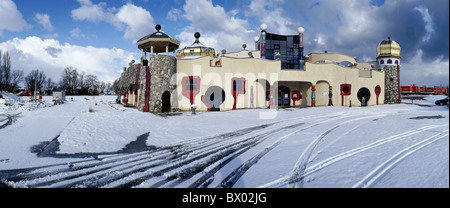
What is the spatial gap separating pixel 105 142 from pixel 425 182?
868 cm

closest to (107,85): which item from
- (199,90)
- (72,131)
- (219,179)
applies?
Answer: (199,90)

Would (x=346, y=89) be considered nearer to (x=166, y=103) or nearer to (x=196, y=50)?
(x=196, y=50)

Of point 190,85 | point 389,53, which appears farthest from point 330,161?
point 389,53

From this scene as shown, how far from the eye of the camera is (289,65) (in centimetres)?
2662

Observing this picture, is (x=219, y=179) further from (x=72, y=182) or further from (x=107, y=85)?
(x=107, y=85)

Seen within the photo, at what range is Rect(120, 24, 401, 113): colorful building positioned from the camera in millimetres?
19312

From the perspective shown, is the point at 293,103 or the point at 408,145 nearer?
the point at 408,145

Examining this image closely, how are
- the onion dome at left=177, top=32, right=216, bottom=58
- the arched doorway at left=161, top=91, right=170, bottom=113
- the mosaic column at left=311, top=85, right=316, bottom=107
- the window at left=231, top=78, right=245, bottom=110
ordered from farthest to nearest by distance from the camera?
1. the onion dome at left=177, top=32, right=216, bottom=58
2. the mosaic column at left=311, top=85, right=316, bottom=107
3. the window at left=231, top=78, right=245, bottom=110
4. the arched doorway at left=161, top=91, right=170, bottom=113

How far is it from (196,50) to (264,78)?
859 cm

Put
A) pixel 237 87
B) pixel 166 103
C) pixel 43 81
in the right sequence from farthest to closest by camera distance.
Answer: pixel 43 81 < pixel 237 87 < pixel 166 103

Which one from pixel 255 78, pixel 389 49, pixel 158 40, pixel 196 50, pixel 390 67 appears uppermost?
pixel 389 49

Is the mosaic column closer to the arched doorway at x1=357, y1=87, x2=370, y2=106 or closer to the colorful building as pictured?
the colorful building

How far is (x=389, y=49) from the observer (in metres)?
27.1

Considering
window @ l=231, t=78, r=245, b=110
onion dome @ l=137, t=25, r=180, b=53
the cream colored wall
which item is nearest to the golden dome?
the cream colored wall
